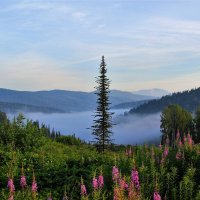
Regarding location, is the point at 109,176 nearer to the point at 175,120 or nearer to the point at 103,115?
the point at 103,115

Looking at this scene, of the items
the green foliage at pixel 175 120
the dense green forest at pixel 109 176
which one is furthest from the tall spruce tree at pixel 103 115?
the green foliage at pixel 175 120

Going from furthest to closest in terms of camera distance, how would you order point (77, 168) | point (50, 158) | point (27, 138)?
1. point (27, 138)
2. point (50, 158)
3. point (77, 168)

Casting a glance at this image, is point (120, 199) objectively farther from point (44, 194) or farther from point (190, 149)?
point (190, 149)

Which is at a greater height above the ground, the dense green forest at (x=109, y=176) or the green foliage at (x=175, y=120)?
→ the green foliage at (x=175, y=120)

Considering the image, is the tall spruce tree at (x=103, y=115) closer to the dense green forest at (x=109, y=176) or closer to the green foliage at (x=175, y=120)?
the dense green forest at (x=109, y=176)

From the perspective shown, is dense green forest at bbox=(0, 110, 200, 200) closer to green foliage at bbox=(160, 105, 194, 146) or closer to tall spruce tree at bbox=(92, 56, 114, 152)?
tall spruce tree at bbox=(92, 56, 114, 152)

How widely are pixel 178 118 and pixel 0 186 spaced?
95.0 metres

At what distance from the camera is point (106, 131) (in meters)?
60.1

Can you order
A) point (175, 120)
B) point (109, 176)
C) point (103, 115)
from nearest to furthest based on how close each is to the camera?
point (109, 176)
point (103, 115)
point (175, 120)

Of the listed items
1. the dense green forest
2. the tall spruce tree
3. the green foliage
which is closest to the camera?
the dense green forest

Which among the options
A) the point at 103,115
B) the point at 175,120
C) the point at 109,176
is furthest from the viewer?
the point at 175,120

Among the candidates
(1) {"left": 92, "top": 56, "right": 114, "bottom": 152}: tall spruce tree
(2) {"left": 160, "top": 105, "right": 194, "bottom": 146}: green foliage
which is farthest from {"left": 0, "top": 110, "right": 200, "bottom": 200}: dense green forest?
A: (2) {"left": 160, "top": 105, "right": 194, "bottom": 146}: green foliage

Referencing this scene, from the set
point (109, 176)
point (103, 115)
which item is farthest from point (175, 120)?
point (109, 176)

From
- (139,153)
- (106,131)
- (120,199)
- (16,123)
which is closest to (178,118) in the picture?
(106,131)
